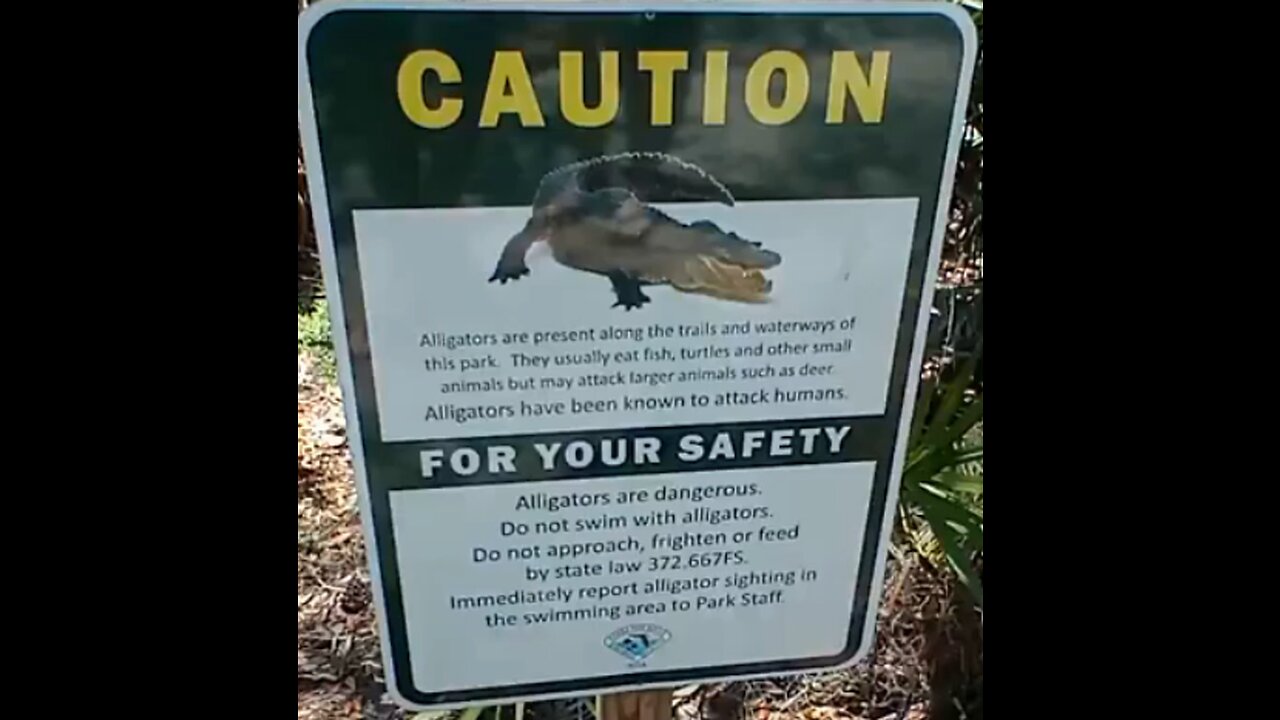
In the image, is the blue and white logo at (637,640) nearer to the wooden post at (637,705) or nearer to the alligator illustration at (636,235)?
the wooden post at (637,705)

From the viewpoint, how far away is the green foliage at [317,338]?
75.9 inches

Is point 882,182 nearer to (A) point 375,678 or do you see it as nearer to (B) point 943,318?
(B) point 943,318

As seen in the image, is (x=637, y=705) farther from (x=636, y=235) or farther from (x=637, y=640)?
(x=636, y=235)

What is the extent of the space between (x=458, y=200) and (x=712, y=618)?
0.48m

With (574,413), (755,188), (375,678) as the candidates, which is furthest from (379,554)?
(375,678)


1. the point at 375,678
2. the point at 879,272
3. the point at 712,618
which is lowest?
the point at 375,678

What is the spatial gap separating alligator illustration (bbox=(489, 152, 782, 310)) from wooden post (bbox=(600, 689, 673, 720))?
429 millimetres

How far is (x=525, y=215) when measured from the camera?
958mm

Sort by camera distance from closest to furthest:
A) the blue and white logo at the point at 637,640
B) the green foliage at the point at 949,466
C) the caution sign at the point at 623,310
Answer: the caution sign at the point at 623,310 < the blue and white logo at the point at 637,640 < the green foliage at the point at 949,466

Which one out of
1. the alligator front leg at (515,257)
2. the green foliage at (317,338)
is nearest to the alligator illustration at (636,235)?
the alligator front leg at (515,257)

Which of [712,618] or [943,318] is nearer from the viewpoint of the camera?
[712,618]

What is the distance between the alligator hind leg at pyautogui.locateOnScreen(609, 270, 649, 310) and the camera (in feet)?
3.24

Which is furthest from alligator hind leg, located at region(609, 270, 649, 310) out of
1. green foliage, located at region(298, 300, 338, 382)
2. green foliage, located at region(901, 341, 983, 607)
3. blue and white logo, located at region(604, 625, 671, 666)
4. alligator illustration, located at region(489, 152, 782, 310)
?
green foliage, located at region(298, 300, 338, 382)

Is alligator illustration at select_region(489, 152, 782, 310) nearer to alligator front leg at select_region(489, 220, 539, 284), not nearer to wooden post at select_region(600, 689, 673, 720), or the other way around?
alligator front leg at select_region(489, 220, 539, 284)
